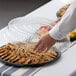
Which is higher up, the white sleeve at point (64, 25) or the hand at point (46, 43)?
the white sleeve at point (64, 25)

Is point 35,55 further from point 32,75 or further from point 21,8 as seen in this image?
point 21,8

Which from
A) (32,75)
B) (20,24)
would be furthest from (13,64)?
(20,24)

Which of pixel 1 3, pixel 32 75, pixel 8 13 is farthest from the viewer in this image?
pixel 1 3

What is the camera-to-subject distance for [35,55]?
1129 mm

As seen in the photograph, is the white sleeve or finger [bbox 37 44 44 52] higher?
the white sleeve

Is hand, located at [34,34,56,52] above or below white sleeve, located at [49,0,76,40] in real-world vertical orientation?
below

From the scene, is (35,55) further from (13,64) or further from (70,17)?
(70,17)

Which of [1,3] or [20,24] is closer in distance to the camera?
[20,24]

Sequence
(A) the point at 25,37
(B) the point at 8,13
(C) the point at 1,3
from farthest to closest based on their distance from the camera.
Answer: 1. (C) the point at 1,3
2. (B) the point at 8,13
3. (A) the point at 25,37

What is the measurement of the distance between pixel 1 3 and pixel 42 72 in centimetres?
279

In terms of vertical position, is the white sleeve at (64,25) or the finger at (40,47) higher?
the white sleeve at (64,25)

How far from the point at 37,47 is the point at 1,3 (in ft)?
8.95

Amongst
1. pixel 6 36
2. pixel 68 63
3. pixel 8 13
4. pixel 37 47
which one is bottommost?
pixel 68 63

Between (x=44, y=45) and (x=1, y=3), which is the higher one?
(x=1, y=3)
